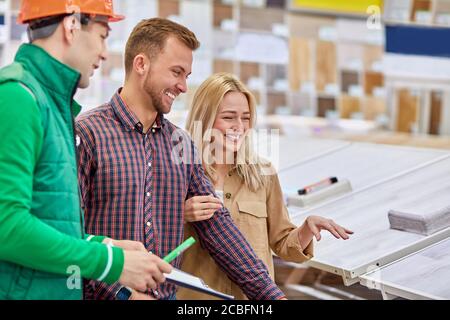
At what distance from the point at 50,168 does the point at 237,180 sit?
1.02 m

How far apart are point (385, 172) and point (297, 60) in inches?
211

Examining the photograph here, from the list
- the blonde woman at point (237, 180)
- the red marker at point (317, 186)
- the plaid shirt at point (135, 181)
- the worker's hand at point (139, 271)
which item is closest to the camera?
the worker's hand at point (139, 271)

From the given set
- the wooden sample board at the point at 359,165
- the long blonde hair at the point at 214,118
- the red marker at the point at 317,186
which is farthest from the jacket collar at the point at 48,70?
the wooden sample board at the point at 359,165

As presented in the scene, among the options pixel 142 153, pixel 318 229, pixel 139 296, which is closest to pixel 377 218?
pixel 318 229

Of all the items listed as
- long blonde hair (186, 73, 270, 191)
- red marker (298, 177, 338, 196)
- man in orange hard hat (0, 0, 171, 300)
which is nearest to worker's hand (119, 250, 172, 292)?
man in orange hard hat (0, 0, 171, 300)

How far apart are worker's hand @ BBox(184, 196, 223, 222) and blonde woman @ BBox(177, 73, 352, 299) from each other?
0.23 m

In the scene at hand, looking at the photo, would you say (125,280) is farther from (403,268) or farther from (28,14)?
(403,268)

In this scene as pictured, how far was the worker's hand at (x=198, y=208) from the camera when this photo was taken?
1959 mm

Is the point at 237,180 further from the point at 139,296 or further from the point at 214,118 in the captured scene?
the point at 139,296

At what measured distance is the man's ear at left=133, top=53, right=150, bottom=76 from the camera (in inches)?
73.7

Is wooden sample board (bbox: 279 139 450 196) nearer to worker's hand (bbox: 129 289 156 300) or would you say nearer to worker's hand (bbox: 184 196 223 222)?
worker's hand (bbox: 184 196 223 222)

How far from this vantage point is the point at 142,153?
1878 millimetres

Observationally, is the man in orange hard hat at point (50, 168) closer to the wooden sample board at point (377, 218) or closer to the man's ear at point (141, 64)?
the man's ear at point (141, 64)
